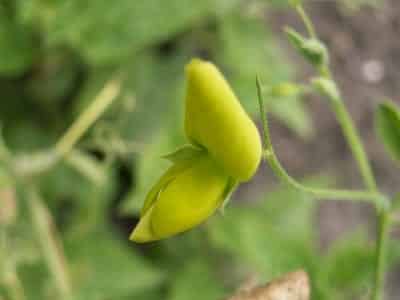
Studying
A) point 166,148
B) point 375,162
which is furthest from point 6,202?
point 375,162

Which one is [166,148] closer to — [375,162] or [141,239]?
[141,239]

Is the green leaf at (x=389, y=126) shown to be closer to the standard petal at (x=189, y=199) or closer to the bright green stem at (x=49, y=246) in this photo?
the standard petal at (x=189, y=199)

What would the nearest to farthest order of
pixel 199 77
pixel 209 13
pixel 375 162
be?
pixel 199 77
pixel 209 13
pixel 375 162

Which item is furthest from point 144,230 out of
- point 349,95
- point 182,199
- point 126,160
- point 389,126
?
point 349,95

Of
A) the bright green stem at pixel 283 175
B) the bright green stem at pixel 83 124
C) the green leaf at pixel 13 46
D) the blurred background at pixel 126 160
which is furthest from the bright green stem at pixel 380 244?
the green leaf at pixel 13 46

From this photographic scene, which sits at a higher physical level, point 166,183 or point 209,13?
point 166,183

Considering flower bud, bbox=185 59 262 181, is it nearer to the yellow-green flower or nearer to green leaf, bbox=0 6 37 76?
the yellow-green flower
